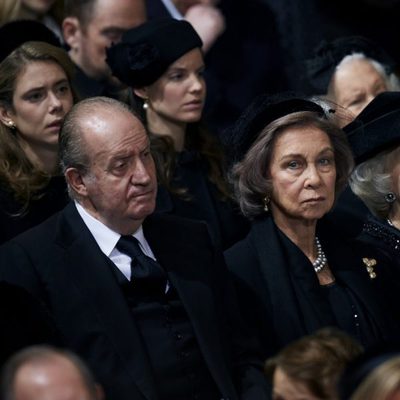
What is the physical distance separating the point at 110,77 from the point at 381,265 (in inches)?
69.6

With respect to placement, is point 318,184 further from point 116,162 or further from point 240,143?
point 116,162

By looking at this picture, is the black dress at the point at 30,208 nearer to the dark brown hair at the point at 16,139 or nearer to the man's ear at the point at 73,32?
the dark brown hair at the point at 16,139

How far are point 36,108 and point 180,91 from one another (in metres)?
0.73

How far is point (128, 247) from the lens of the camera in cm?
538

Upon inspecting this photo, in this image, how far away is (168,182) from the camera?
6.36m

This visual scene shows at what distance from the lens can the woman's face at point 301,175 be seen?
578cm

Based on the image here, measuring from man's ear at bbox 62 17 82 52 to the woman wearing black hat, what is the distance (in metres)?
0.57

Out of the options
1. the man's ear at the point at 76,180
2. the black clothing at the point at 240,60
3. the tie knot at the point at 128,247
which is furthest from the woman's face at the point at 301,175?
the black clothing at the point at 240,60

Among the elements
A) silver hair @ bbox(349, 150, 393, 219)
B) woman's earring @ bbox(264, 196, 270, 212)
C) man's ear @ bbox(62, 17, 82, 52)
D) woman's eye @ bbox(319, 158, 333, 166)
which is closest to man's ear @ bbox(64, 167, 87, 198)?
woman's earring @ bbox(264, 196, 270, 212)

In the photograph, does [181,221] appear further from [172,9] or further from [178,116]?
[172,9]

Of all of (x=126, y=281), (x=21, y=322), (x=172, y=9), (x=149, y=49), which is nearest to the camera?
(x=21, y=322)

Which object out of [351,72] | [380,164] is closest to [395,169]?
[380,164]

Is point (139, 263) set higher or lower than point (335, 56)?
lower

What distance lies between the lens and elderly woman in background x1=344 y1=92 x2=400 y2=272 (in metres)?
6.21
